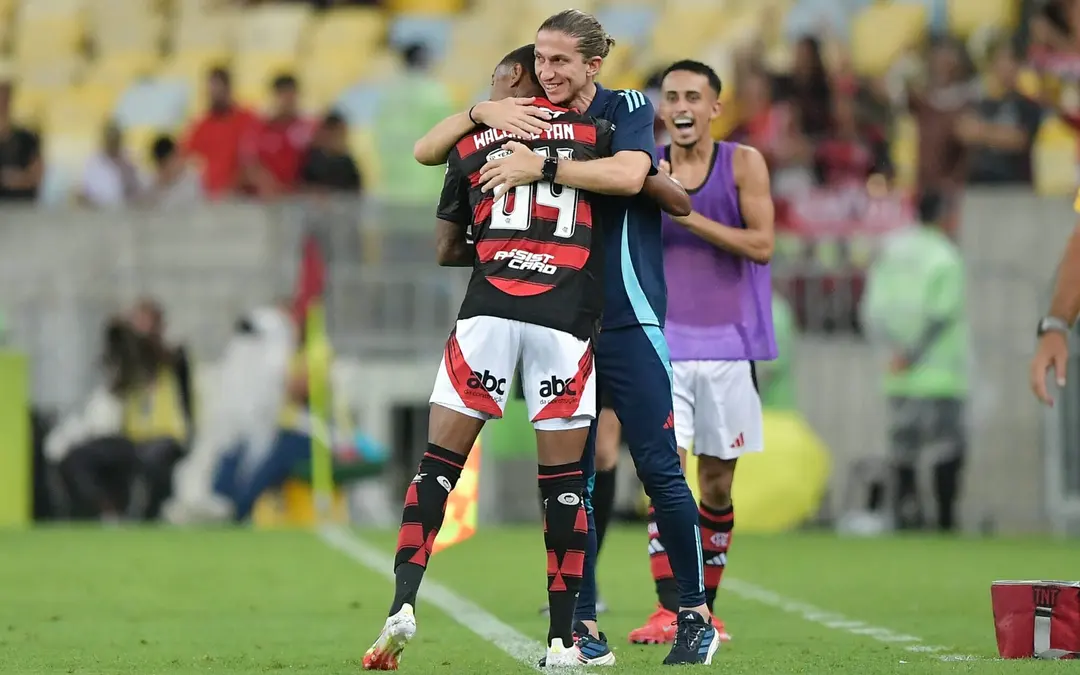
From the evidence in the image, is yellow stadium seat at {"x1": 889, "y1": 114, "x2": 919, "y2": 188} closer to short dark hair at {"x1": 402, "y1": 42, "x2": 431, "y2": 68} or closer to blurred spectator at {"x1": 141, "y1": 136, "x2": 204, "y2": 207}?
short dark hair at {"x1": 402, "y1": 42, "x2": 431, "y2": 68}

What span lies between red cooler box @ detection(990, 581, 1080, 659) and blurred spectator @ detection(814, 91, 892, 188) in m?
10.9

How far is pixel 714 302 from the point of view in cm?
859

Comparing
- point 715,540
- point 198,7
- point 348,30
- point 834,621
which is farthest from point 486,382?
point 198,7

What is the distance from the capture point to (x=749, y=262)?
8641mm

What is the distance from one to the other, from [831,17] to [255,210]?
800cm

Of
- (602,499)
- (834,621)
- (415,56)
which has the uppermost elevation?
(415,56)

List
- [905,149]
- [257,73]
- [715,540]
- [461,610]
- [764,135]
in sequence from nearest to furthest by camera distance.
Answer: [715,540] < [461,610] < [764,135] < [905,149] < [257,73]

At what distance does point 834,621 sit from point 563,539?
8.42 ft

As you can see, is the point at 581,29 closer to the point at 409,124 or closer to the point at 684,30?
the point at 409,124

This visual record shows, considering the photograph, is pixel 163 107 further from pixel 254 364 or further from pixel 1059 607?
pixel 1059 607

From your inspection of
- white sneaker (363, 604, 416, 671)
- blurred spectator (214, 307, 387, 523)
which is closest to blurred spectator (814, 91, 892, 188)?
blurred spectator (214, 307, 387, 523)

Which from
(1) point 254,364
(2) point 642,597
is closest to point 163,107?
(1) point 254,364

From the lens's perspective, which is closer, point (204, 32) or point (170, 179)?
point (170, 179)

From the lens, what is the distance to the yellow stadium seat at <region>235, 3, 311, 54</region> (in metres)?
24.4
